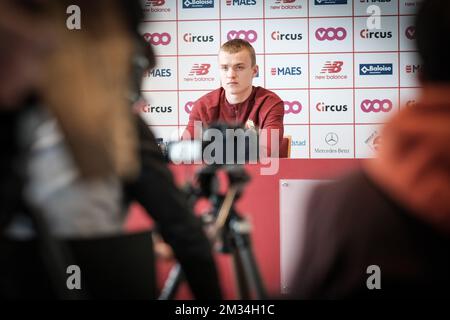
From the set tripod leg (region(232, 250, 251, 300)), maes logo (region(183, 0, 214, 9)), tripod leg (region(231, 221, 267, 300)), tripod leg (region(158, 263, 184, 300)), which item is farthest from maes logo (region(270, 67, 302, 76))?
tripod leg (region(158, 263, 184, 300))

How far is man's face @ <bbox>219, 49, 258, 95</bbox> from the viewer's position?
6.32 feet

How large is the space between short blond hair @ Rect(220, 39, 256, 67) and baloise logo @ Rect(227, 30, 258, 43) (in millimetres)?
11

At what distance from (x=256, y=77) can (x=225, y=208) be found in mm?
480

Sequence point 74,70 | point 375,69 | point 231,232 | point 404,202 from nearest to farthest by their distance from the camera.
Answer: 1. point 404,202
2. point 74,70
3. point 231,232
4. point 375,69

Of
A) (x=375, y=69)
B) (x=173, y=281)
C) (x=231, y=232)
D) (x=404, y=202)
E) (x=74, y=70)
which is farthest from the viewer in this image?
(x=375, y=69)

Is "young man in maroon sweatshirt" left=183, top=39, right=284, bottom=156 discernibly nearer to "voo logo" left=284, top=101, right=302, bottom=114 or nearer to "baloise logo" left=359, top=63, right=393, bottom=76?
"voo logo" left=284, top=101, right=302, bottom=114

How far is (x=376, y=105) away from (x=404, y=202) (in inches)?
42.0

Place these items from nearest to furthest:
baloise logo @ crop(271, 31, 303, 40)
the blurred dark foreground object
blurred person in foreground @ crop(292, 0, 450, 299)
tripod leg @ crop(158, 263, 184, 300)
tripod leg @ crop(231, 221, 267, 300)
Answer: blurred person in foreground @ crop(292, 0, 450, 299) → the blurred dark foreground object → tripod leg @ crop(158, 263, 184, 300) → tripod leg @ crop(231, 221, 267, 300) → baloise logo @ crop(271, 31, 303, 40)

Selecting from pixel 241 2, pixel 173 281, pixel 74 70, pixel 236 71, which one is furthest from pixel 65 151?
pixel 241 2

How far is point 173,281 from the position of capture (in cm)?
170

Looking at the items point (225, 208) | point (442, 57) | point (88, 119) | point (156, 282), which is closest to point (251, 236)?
point (225, 208)

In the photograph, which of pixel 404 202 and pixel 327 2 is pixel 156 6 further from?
pixel 404 202

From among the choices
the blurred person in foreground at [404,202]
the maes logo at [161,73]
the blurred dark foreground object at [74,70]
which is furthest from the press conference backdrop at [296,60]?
the blurred person in foreground at [404,202]

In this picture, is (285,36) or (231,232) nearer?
(231,232)
